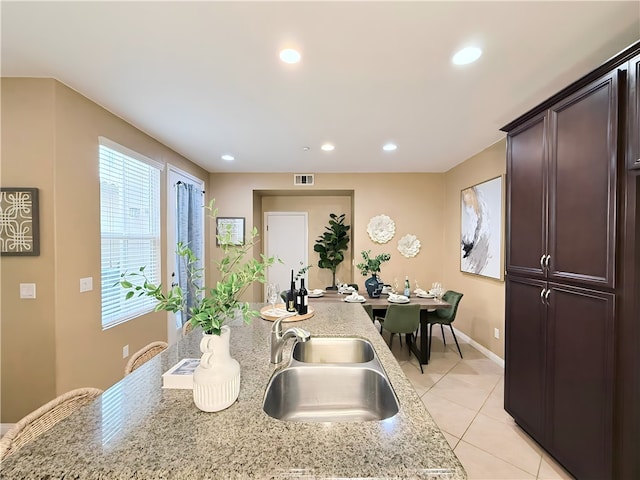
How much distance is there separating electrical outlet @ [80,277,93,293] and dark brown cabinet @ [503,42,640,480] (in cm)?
338

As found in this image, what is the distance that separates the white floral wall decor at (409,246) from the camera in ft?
16.1

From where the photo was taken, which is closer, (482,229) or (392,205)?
(482,229)

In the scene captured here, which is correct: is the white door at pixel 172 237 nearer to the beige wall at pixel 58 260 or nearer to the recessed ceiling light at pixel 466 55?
the beige wall at pixel 58 260

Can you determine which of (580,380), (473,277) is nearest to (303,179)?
(473,277)

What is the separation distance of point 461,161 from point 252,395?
→ 14.1 ft

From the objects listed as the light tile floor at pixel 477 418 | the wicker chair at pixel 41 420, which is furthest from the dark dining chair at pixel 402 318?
the wicker chair at pixel 41 420

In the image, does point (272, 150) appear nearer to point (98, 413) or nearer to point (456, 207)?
point (456, 207)

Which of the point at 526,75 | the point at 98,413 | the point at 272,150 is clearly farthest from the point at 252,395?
the point at 272,150

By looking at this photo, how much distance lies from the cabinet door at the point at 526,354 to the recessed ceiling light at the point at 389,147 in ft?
6.58

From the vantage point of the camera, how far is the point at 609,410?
4.81 ft

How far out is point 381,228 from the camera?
491 cm

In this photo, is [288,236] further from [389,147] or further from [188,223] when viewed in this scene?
[389,147]

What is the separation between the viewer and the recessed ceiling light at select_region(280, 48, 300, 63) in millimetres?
1729

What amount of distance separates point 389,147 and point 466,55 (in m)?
1.81
